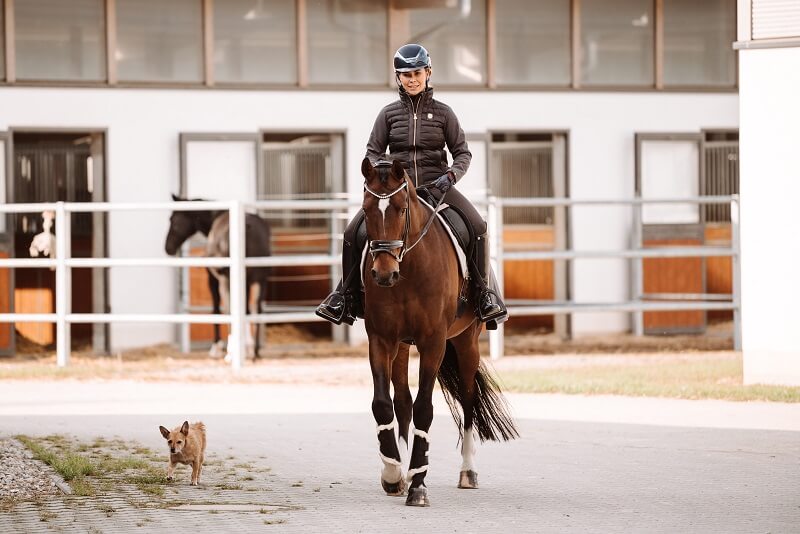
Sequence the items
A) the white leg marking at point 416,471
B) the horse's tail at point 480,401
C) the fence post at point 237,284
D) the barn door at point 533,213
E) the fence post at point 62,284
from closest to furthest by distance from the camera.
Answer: the white leg marking at point 416,471 → the horse's tail at point 480,401 → the fence post at point 237,284 → the fence post at point 62,284 → the barn door at point 533,213

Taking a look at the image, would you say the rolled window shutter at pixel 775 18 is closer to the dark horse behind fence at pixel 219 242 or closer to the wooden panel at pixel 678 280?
the dark horse behind fence at pixel 219 242

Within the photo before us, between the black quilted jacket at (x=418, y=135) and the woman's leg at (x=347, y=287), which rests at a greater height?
the black quilted jacket at (x=418, y=135)

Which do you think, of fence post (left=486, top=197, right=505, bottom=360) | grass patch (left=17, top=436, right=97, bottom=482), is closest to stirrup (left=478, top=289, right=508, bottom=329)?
grass patch (left=17, top=436, right=97, bottom=482)

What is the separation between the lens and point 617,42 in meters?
19.0

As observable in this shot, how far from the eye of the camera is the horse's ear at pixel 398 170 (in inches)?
303

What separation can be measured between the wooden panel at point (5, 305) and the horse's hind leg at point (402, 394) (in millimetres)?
9497

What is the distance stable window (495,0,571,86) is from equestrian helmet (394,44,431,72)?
401 inches

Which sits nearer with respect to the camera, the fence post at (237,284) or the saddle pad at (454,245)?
the saddle pad at (454,245)

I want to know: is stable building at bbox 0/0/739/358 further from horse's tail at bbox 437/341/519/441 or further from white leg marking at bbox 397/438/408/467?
white leg marking at bbox 397/438/408/467

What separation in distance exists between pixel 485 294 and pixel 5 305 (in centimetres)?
967

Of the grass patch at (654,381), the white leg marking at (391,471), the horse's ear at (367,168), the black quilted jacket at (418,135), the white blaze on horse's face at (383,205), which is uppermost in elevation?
the black quilted jacket at (418,135)

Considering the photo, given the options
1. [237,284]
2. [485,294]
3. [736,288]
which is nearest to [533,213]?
[736,288]

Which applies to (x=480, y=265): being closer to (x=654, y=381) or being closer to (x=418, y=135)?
(x=418, y=135)

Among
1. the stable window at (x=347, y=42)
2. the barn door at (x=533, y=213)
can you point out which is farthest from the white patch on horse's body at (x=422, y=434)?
the barn door at (x=533, y=213)
